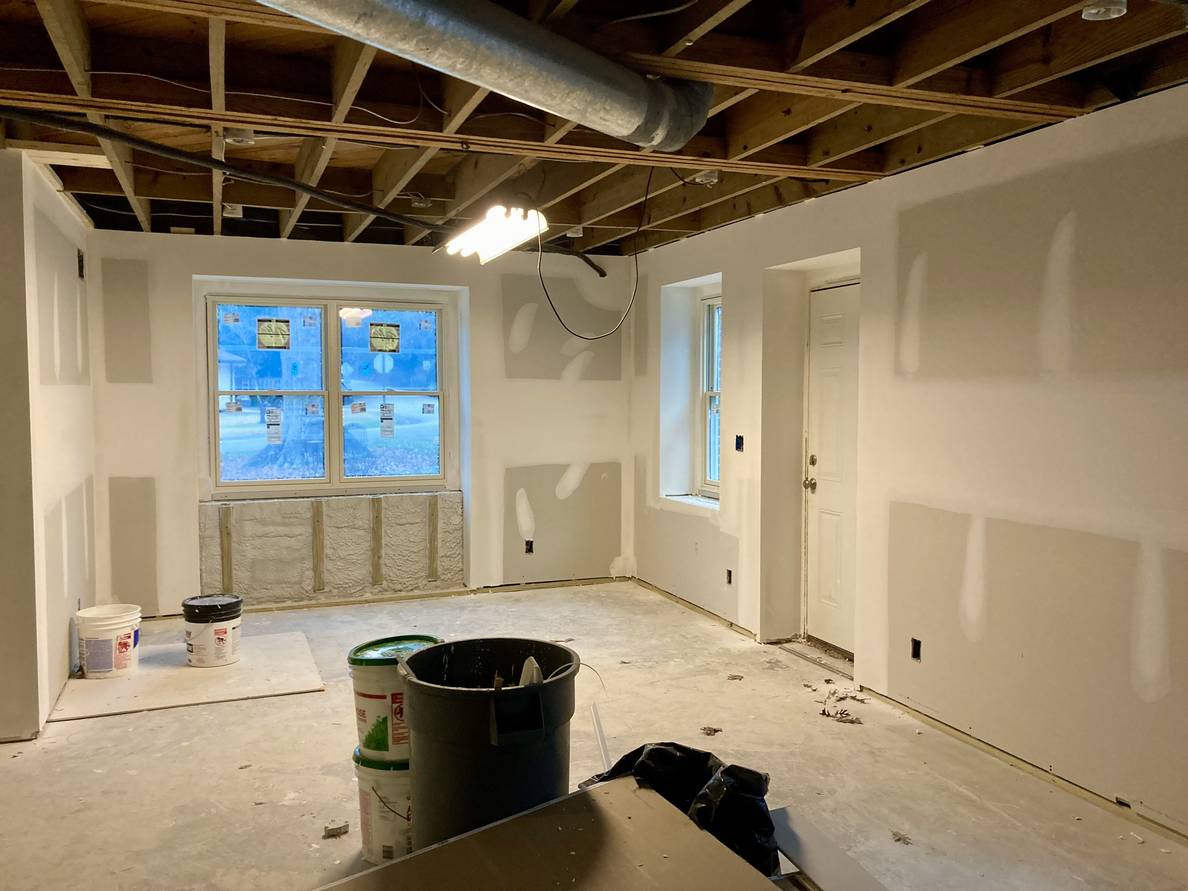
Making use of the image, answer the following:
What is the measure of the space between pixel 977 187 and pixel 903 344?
73 centimetres

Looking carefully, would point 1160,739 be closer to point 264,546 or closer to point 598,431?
point 598,431

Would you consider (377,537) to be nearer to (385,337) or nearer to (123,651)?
(385,337)

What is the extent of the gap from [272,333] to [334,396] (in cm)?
59

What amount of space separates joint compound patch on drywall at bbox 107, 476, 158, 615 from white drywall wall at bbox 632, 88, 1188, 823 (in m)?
4.32

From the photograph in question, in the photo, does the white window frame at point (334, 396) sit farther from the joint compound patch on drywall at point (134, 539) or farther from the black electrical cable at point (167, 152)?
the black electrical cable at point (167, 152)

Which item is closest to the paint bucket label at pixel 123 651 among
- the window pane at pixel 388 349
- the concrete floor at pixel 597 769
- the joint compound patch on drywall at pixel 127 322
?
the concrete floor at pixel 597 769

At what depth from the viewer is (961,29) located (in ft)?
8.70

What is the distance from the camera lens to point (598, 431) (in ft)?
22.3

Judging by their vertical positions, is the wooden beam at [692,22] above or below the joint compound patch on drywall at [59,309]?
above

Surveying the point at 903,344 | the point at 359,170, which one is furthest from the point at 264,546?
the point at 903,344

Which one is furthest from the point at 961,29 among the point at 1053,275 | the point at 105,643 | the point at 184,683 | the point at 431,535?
the point at 431,535

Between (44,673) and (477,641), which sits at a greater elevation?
(477,641)

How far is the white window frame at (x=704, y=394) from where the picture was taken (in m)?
6.32

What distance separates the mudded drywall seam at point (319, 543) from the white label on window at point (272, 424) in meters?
0.53
